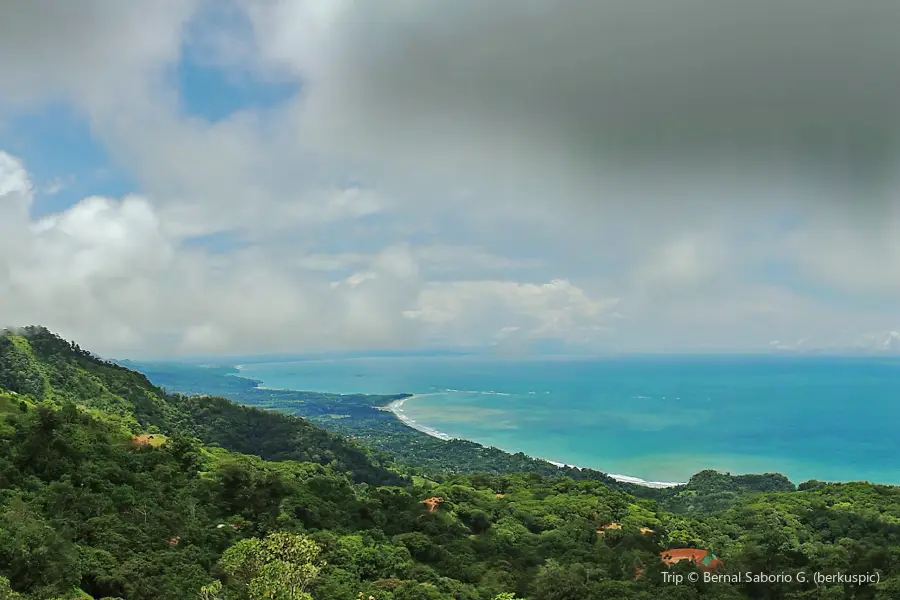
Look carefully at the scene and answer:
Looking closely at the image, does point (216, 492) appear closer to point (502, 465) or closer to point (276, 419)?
point (276, 419)

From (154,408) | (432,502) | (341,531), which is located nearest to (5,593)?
(341,531)

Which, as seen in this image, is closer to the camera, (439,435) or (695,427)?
(439,435)

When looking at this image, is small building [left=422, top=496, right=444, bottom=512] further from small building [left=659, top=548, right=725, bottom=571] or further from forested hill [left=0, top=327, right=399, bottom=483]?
forested hill [left=0, top=327, right=399, bottom=483]

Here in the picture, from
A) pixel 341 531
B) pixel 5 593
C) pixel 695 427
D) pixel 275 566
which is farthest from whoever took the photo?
pixel 695 427

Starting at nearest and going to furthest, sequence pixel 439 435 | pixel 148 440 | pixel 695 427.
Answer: pixel 148 440 < pixel 439 435 < pixel 695 427

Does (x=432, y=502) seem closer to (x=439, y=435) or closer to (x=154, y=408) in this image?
(x=154, y=408)

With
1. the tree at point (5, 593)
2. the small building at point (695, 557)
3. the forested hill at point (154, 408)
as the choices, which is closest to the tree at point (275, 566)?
the tree at point (5, 593)

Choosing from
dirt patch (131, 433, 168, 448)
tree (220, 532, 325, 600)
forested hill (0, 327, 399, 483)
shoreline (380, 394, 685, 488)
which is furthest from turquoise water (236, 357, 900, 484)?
tree (220, 532, 325, 600)
